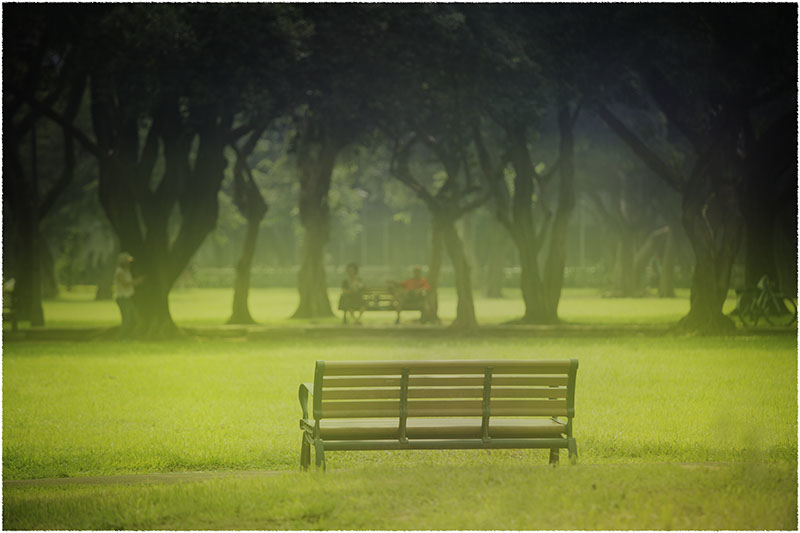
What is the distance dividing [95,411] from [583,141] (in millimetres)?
32718

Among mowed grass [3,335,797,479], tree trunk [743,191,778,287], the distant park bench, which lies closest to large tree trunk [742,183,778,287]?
tree trunk [743,191,778,287]

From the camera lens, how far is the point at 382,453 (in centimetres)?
1180

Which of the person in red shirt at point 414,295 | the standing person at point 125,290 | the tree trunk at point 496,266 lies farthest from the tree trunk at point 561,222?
the tree trunk at point 496,266

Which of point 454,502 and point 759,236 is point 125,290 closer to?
point 759,236

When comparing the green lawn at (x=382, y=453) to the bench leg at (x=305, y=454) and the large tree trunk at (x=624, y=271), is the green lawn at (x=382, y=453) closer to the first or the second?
the bench leg at (x=305, y=454)

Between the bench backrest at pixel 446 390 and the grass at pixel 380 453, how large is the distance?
45cm

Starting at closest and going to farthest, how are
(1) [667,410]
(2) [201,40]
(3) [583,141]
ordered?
(1) [667,410] → (2) [201,40] → (3) [583,141]

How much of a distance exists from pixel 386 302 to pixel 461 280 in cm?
286

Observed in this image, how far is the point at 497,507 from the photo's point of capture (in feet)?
25.0

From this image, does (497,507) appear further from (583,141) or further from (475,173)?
(475,173)

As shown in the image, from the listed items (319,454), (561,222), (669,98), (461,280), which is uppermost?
(669,98)

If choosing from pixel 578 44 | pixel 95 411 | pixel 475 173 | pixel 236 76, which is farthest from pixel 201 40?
pixel 475 173

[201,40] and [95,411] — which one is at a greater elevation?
[201,40]

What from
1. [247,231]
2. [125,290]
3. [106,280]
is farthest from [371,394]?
[106,280]
